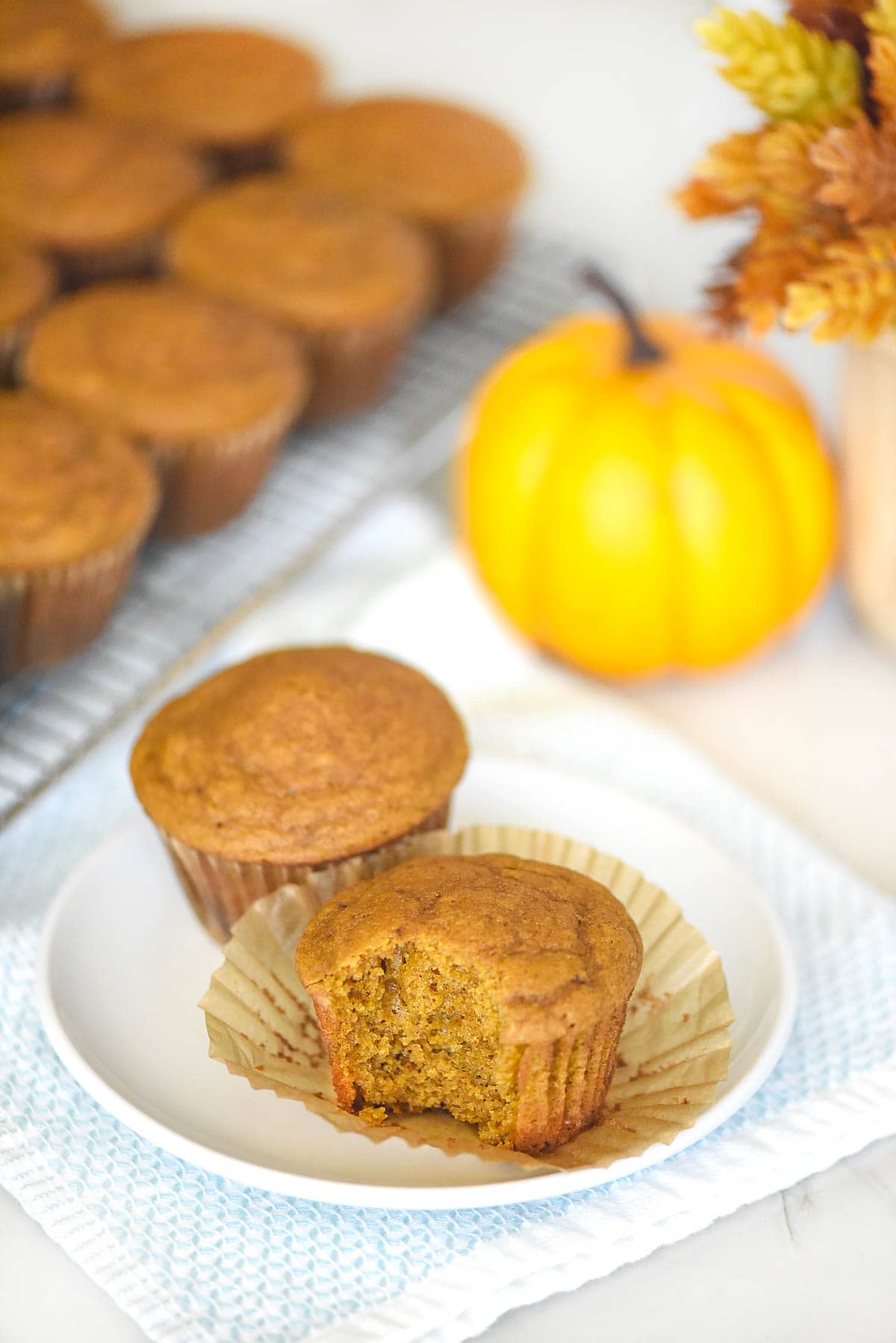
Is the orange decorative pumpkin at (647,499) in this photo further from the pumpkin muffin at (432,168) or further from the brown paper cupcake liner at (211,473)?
the pumpkin muffin at (432,168)

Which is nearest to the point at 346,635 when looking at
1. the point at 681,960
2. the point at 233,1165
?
the point at 681,960

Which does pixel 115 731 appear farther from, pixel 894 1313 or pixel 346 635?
pixel 894 1313

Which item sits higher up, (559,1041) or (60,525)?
(559,1041)

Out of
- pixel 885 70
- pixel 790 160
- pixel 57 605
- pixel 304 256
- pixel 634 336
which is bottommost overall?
pixel 57 605

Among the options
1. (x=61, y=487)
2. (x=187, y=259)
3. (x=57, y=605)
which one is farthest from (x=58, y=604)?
(x=187, y=259)

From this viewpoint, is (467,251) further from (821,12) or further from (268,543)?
(821,12)

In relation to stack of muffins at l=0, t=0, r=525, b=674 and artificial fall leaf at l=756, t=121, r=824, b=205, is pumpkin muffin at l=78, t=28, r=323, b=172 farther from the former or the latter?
artificial fall leaf at l=756, t=121, r=824, b=205

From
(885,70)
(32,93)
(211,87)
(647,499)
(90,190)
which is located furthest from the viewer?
(32,93)
